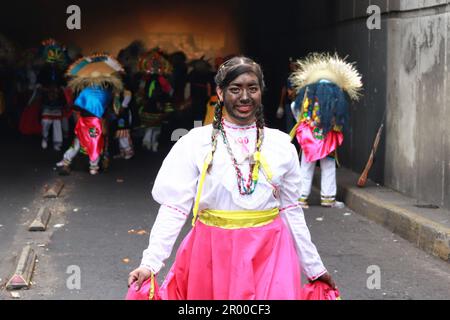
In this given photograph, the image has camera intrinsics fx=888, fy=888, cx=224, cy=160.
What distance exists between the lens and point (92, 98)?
533 inches

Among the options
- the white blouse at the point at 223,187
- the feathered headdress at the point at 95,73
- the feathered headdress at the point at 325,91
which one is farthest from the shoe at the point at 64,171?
the white blouse at the point at 223,187

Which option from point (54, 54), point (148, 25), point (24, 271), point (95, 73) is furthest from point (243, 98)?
point (148, 25)

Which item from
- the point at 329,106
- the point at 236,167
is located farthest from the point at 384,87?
the point at 236,167

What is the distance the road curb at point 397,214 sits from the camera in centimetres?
827

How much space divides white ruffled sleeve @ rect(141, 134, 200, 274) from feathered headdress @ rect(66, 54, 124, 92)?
9.49 metres

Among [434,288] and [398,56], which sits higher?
[398,56]

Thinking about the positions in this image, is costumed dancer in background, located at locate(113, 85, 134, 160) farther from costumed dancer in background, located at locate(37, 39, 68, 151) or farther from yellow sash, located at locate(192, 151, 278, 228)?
yellow sash, located at locate(192, 151, 278, 228)

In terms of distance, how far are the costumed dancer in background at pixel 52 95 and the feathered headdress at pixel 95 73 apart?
9.56 ft

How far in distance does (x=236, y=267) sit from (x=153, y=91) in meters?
12.7

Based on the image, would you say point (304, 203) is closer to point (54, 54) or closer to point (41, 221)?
point (41, 221)

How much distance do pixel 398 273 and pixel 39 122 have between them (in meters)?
13.1

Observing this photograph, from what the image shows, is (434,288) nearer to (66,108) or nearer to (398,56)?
(398,56)

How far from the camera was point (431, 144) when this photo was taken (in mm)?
9953
